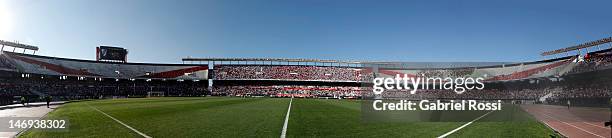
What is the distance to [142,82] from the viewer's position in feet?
294

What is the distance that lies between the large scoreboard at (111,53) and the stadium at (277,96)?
0.23 m

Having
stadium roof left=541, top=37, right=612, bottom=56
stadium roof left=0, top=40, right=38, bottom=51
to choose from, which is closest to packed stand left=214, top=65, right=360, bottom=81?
stadium roof left=0, top=40, right=38, bottom=51

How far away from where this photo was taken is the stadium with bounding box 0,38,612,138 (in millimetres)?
13406

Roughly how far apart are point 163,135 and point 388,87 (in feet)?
24.2

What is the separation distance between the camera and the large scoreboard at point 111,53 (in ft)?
292

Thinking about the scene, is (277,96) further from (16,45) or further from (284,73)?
(16,45)

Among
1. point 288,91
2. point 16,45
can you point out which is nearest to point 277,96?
point 288,91

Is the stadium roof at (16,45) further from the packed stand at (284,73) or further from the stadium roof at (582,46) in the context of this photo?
the stadium roof at (582,46)

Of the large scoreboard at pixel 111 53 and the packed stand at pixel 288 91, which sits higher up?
the large scoreboard at pixel 111 53

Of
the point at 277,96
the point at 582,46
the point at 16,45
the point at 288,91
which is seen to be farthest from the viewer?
the point at 288,91

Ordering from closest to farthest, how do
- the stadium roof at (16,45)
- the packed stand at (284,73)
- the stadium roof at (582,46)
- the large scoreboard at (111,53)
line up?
the stadium roof at (582,46) → the stadium roof at (16,45) → the large scoreboard at (111,53) → the packed stand at (284,73)

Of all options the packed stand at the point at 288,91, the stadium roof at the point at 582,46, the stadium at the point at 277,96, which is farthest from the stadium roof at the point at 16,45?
the stadium roof at the point at 582,46

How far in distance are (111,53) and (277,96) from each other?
125 feet

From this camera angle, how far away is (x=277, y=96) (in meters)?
87.7
